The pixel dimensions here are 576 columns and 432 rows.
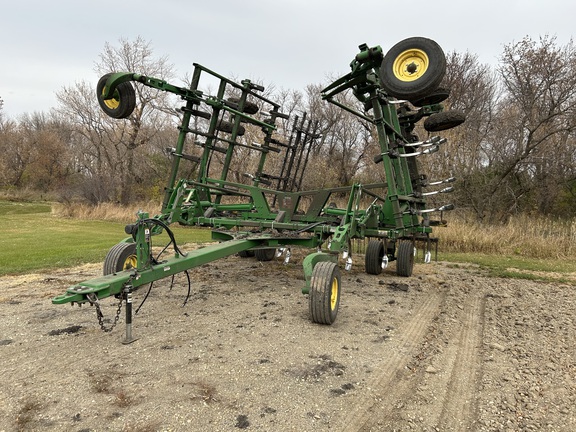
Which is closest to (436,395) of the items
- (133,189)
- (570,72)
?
(570,72)

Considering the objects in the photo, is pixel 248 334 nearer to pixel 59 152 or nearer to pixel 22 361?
pixel 22 361

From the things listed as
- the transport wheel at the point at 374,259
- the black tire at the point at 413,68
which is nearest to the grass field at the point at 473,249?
the transport wheel at the point at 374,259

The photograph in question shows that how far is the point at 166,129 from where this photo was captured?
32344 mm

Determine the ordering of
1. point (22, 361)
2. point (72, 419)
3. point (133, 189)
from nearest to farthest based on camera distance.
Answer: point (72, 419), point (22, 361), point (133, 189)

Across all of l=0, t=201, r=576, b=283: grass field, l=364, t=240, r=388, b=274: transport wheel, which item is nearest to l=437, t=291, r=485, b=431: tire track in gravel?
l=364, t=240, r=388, b=274: transport wheel

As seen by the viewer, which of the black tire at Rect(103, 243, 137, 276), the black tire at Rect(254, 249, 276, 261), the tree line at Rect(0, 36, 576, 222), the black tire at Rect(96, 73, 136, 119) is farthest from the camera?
the tree line at Rect(0, 36, 576, 222)

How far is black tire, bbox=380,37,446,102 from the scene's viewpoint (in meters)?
4.95

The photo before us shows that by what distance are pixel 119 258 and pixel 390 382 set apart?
3708 millimetres

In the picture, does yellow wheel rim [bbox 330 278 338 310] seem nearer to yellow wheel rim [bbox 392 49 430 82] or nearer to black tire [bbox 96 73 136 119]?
yellow wheel rim [bbox 392 49 430 82]

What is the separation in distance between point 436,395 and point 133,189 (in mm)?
29623

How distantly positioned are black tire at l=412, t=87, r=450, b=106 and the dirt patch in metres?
3.44

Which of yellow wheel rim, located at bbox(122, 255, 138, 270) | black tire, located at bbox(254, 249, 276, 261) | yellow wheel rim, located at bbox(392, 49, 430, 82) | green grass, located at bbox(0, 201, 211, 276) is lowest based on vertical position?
green grass, located at bbox(0, 201, 211, 276)

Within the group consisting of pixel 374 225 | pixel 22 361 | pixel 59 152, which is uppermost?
pixel 59 152

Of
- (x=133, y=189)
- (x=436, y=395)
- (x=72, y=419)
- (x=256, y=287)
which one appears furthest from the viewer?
(x=133, y=189)
